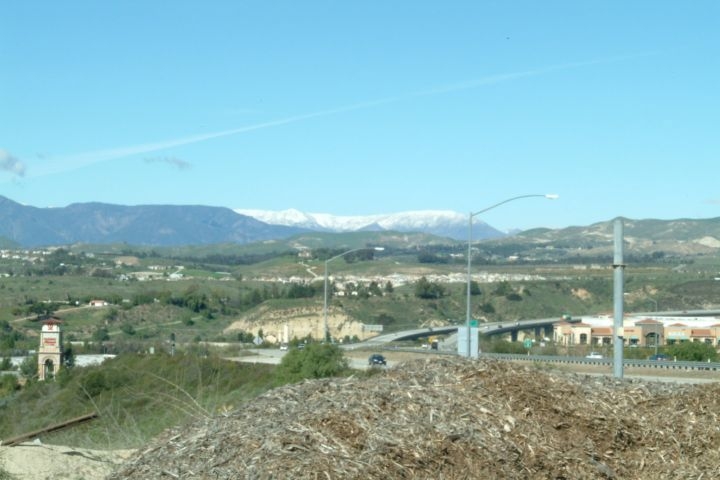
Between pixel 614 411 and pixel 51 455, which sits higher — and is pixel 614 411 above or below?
above

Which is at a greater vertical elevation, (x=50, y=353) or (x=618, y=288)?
(x=618, y=288)

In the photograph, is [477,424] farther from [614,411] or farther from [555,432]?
[614,411]

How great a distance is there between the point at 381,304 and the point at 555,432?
56.9 m

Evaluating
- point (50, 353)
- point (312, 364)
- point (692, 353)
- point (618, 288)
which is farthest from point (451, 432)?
point (50, 353)

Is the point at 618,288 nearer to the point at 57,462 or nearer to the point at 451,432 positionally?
the point at 451,432

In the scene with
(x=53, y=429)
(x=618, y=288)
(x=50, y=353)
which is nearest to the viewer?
(x=618, y=288)

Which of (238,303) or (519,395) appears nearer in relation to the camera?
(519,395)

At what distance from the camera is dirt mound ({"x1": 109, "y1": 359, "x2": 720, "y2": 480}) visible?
634 cm

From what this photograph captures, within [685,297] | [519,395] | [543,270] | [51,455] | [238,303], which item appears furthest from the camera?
[543,270]

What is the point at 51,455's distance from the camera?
972cm

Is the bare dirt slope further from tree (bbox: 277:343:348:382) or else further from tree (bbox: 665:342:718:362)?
tree (bbox: 665:342:718:362)

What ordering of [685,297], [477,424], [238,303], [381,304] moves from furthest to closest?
[238,303] → [381,304] → [685,297] → [477,424]

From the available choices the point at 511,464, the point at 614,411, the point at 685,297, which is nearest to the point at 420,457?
the point at 511,464

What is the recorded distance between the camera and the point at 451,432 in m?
6.66
